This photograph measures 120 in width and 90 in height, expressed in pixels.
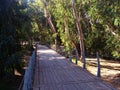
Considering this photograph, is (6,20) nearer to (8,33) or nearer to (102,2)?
(8,33)

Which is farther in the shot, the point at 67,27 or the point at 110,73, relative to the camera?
the point at 67,27

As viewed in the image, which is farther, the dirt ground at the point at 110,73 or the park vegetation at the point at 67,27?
the park vegetation at the point at 67,27

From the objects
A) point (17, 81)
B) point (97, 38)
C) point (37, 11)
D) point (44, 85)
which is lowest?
point (17, 81)

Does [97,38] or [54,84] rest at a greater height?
[97,38]

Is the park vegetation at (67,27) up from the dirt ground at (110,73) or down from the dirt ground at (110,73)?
up

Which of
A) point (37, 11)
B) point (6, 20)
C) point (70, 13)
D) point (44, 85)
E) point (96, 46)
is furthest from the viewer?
point (37, 11)

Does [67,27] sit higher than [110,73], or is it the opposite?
[67,27]

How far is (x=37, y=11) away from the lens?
56.6 m

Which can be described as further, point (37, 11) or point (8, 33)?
point (37, 11)

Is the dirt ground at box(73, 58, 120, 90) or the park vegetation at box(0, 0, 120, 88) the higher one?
the park vegetation at box(0, 0, 120, 88)

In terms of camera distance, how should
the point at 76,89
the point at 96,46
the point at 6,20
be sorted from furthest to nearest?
the point at 96,46 → the point at 6,20 → the point at 76,89

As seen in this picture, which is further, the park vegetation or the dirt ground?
the park vegetation

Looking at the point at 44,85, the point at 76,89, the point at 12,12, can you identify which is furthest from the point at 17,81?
the point at 76,89

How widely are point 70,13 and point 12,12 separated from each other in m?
8.53
